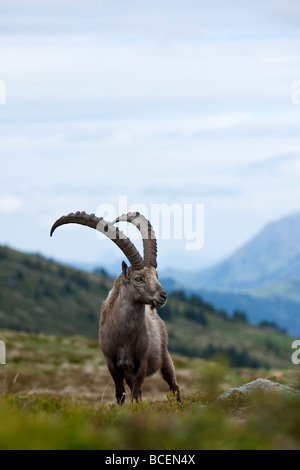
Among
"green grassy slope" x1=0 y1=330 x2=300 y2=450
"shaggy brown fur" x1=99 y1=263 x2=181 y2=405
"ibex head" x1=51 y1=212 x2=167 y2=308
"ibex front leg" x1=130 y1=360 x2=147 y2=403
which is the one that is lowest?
"green grassy slope" x1=0 y1=330 x2=300 y2=450

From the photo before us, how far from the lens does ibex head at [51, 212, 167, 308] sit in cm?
1694

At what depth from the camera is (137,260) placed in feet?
57.4

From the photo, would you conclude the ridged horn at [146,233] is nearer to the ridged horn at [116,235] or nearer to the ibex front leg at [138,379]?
the ridged horn at [116,235]

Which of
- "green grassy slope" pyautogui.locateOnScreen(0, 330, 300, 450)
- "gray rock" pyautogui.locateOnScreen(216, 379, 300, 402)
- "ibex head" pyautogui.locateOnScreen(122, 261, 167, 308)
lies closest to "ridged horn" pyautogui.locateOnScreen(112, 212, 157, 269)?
"ibex head" pyautogui.locateOnScreen(122, 261, 167, 308)

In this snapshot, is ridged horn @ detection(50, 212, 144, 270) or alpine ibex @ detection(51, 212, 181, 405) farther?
ridged horn @ detection(50, 212, 144, 270)

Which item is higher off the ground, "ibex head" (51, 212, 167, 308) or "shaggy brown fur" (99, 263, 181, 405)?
"ibex head" (51, 212, 167, 308)

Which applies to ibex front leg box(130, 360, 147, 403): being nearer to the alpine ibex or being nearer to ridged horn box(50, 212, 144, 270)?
the alpine ibex

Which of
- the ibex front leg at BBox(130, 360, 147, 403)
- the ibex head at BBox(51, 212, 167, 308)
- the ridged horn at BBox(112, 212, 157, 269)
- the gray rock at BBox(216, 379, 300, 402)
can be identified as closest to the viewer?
the gray rock at BBox(216, 379, 300, 402)

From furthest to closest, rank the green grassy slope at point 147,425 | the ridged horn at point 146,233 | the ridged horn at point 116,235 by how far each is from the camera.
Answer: the ridged horn at point 146,233
the ridged horn at point 116,235
the green grassy slope at point 147,425

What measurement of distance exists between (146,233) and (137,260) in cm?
100

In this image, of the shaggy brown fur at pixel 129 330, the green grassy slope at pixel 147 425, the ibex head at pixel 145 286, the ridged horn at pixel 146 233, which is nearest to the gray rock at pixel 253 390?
the green grassy slope at pixel 147 425

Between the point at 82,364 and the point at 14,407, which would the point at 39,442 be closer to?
the point at 14,407

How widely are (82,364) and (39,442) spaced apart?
73.2 m

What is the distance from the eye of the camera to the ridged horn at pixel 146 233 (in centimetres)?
1781
